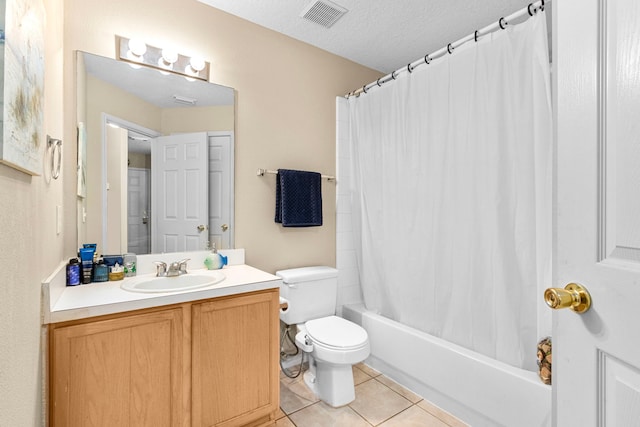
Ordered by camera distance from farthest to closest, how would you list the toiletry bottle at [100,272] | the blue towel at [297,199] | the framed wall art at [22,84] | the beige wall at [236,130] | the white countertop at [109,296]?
the blue towel at [297,199], the toiletry bottle at [100,272], the white countertop at [109,296], the beige wall at [236,130], the framed wall art at [22,84]

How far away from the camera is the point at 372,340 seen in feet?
7.13

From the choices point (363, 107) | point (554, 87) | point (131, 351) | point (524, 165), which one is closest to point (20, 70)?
point (131, 351)

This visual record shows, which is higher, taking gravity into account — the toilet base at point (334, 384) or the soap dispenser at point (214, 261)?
the soap dispenser at point (214, 261)

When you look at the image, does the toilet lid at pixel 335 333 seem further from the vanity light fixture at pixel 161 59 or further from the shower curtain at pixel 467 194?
the vanity light fixture at pixel 161 59

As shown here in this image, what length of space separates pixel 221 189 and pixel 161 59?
82 centimetres

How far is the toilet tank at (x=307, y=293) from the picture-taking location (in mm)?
2008

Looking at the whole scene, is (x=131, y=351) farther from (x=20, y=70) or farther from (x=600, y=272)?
(x=600, y=272)

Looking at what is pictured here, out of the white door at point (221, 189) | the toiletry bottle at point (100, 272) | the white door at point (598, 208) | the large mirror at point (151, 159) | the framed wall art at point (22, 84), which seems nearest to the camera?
the white door at point (598, 208)

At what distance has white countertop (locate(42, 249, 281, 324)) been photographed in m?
1.08

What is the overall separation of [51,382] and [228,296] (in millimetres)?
665

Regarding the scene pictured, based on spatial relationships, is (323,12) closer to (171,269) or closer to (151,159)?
(151,159)

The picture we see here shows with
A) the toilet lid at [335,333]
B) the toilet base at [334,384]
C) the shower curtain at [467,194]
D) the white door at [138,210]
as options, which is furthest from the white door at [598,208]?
the white door at [138,210]

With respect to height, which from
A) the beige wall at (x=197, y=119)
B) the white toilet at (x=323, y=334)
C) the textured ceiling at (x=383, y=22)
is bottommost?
the white toilet at (x=323, y=334)

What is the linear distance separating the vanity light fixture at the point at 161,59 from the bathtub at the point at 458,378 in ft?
6.60
